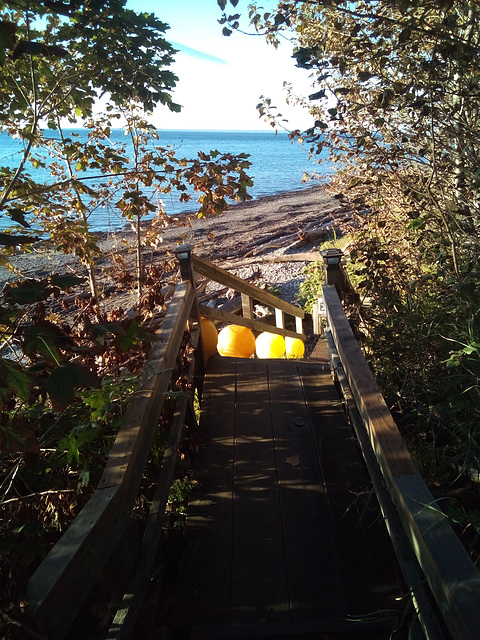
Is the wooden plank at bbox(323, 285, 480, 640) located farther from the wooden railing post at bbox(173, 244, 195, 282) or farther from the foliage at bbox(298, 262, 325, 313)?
the foliage at bbox(298, 262, 325, 313)

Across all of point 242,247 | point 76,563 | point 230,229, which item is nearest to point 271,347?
point 76,563

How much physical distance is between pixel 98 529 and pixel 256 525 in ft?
4.59

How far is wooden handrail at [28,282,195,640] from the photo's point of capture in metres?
1.14

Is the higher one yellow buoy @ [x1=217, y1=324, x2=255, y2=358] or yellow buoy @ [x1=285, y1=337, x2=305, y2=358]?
yellow buoy @ [x1=217, y1=324, x2=255, y2=358]

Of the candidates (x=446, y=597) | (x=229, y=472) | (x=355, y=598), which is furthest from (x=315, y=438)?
(x=446, y=597)

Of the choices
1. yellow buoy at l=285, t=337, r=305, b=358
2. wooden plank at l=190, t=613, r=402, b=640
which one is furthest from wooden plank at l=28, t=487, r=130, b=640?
yellow buoy at l=285, t=337, r=305, b=358

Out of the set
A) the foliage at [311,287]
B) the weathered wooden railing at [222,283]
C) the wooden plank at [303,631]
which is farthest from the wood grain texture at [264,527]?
the foliage at [311,287]

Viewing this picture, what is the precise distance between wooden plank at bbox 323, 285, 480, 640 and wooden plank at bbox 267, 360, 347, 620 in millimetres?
834

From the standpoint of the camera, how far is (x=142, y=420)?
6.48ft

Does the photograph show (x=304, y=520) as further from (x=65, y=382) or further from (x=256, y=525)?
(x=65, y=382)

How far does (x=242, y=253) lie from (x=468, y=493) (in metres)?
17.0

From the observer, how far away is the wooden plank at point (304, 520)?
2180mm

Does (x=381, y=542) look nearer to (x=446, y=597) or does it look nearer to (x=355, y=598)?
(x=355, y=598)

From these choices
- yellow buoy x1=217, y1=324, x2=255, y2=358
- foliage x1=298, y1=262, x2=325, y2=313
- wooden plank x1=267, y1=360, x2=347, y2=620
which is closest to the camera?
wooden plank x1=267, y1=360, x2=347, y2=620
